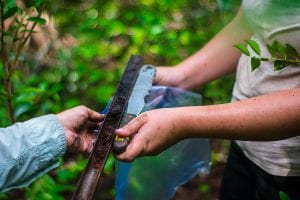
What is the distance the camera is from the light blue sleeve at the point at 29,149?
1.00 metres

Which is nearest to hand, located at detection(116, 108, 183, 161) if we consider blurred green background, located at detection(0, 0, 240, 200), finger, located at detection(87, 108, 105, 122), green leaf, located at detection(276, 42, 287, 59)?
finger, located at detection(87, 108, 105, 122)

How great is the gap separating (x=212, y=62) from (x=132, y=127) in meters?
0.55

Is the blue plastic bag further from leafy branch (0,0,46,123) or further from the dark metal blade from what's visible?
leafy branch (0,0,46,123)

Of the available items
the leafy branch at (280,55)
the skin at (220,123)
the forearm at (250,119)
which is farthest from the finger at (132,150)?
the leafy branch at (280,55)

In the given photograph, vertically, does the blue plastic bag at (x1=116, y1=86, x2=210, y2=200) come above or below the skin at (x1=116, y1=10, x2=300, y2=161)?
below

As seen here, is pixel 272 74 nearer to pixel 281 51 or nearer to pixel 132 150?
pixel 281 51

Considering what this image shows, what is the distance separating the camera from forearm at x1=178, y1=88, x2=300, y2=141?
91 centimetres

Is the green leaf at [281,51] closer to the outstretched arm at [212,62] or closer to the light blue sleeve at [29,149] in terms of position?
the outstretched arm at [212,62]

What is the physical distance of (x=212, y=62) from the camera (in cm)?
141

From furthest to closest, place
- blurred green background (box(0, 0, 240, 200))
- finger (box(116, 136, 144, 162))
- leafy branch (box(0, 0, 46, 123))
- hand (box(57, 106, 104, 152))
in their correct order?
blurred green background (box(0, 0, 240, 200))
leafy branch (box(0, 0, 46, 123))
hand (box(57, 106, 104, 152))
finger (box(116, 136, 144, 162))

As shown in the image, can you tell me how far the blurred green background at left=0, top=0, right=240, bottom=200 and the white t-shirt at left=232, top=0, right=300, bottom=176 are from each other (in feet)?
3.58

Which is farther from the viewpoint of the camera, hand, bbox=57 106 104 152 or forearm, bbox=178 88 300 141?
hand, bbox=57 106 104 152

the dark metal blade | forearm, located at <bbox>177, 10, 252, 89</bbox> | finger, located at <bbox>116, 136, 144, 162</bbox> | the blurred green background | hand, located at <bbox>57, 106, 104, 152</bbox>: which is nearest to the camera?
the dark metal blade

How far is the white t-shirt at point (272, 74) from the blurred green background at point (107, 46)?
3.58 feet
